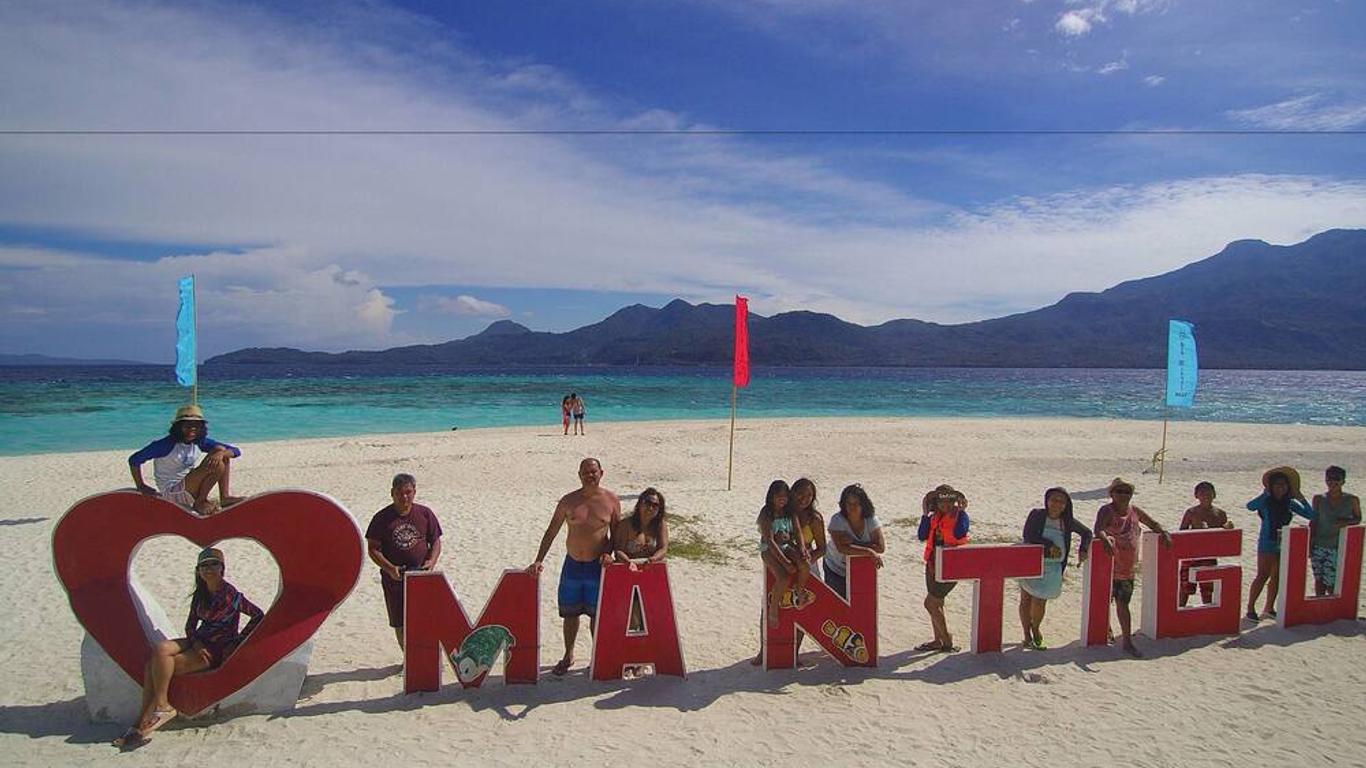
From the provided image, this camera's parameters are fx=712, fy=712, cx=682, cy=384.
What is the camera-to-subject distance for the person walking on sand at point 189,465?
590 centimetres

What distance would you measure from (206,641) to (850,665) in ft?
17.3

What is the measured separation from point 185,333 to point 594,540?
10522mm

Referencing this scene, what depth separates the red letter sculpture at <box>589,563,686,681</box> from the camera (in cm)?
602

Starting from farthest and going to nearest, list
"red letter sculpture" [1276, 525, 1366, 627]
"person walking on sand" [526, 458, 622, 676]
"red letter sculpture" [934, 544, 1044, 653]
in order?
"red letter sculpture" [1276, 525, 1366, 627] → "red letter sculpture" [934, 544, 1044, 653] → "person walking on sand" [526, 458, 622, 676]

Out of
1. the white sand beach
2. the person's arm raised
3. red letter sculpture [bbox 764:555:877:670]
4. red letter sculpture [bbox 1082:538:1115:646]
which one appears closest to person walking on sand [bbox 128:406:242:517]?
the white sand beach

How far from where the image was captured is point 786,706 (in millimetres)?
5684

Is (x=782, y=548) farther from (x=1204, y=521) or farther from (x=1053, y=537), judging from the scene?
(x=1204, y=521)

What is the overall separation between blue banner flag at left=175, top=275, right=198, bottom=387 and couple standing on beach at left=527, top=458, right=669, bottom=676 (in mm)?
9724

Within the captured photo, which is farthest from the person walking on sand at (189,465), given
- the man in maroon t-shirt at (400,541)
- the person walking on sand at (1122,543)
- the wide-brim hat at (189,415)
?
the person walking on sand at (1122,543)

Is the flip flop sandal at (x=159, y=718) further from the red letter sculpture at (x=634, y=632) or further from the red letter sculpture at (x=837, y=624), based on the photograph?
the red letter sculpture at (x=837, y=624)

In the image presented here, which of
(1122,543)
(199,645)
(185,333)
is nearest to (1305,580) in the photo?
(1122,543)

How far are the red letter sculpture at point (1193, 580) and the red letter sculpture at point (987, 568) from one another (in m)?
1.32

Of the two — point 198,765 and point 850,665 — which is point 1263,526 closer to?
point 850,665

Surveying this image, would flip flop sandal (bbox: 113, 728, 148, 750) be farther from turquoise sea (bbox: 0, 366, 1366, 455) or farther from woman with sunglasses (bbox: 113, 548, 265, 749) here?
turquoise sea (bbox: 0, 366, 1366, 455)
